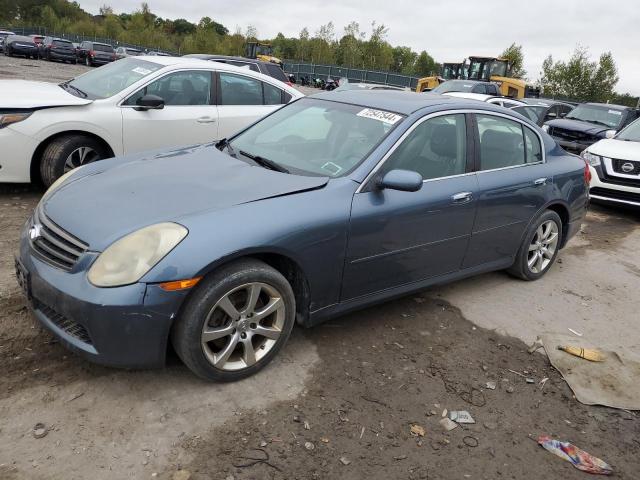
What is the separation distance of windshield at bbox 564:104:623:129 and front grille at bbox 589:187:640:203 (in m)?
4.88

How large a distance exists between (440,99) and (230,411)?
2849 millimetres

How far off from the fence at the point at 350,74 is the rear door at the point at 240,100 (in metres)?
41.5

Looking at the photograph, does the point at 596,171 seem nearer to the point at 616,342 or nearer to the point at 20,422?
the point at 616,342

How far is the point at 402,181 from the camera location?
3.34 metres

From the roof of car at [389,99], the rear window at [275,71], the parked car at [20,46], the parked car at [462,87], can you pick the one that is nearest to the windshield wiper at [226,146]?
the roof of car at [389,99]

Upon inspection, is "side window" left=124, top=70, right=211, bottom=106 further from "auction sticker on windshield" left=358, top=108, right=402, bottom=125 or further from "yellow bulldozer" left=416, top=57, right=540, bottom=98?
"yellow bulldozer" left=416, top=57, right=540, bottom=98

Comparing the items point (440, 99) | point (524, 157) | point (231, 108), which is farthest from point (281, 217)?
point (231, 108)

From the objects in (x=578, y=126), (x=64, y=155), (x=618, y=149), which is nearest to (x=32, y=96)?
(x=64, y=155)

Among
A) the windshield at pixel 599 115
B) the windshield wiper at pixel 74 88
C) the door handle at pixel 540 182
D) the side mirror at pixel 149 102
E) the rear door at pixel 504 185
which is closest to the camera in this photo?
the rear door at pixel 504 185

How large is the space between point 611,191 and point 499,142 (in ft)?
15.6

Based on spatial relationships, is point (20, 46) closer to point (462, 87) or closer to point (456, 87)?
point (456, 87)

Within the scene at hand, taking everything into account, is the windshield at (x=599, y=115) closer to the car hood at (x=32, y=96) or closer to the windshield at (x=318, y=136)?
the windshield at (x=318, y=136)

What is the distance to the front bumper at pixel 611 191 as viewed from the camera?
8000 mm

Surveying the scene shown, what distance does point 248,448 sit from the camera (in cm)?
262
